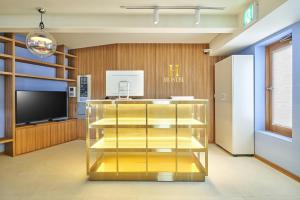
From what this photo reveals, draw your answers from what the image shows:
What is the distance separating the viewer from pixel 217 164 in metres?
4.34

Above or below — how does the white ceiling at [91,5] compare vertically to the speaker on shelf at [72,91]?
above

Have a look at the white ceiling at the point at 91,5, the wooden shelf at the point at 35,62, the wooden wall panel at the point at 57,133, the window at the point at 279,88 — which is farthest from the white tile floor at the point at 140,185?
the white ceiling at the point at 91,5

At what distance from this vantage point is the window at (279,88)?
411cm

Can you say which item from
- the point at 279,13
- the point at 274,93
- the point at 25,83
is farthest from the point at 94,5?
the point at 274,93

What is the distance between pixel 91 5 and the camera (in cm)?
359

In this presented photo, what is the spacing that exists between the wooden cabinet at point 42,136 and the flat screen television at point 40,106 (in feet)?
0.71

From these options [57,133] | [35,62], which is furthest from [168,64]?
[57,133]

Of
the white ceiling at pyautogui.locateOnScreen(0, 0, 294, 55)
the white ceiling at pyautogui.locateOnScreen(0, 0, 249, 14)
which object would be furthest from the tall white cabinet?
the white ceiling at pyautogui.locateOnScreen(0, 0, 249, 14)

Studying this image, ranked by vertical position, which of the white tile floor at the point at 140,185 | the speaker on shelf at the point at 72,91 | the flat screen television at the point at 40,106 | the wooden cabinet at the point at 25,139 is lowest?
the white tile floor at the point at 140,185

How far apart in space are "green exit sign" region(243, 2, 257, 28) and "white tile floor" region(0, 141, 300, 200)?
8.31ft

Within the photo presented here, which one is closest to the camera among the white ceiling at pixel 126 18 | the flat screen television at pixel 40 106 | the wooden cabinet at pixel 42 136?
the white ceiling at pixel 126 18

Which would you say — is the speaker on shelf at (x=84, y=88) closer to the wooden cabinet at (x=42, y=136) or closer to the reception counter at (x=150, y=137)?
the wooden cabinet at (x=42, y=136)

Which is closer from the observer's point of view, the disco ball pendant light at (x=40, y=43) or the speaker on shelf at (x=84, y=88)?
the disco ball pendant light at (x=40, y=43)

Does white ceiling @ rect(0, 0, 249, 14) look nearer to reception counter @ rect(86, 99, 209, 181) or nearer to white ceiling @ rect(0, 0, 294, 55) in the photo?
white ceiling @ rect(0, 0, 294, 55)
